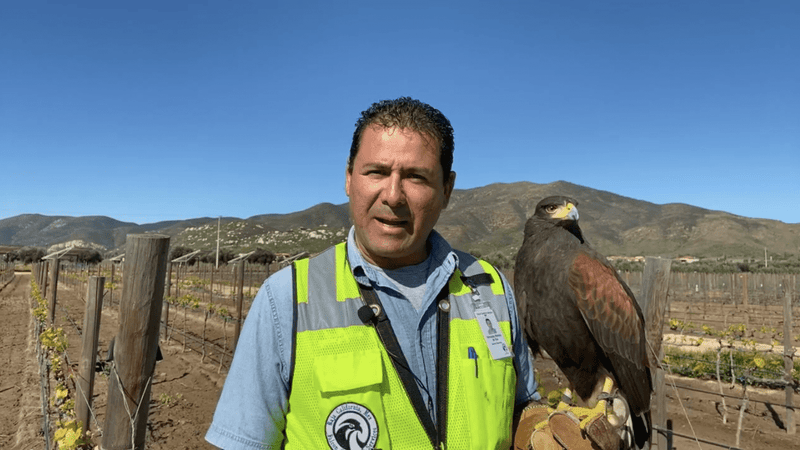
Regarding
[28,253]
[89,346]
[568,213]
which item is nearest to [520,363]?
[568,213]

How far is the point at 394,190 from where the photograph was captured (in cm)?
154

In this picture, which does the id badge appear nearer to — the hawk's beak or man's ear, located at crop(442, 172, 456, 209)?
man's ear, located at crop(442, 172, 456, 209)

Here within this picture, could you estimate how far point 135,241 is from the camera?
2209 millimetres

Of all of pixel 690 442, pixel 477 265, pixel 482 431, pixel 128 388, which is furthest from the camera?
Result: pixel 690 442

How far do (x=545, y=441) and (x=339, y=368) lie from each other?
2.94 feet

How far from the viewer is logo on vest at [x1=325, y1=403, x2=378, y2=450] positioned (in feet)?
4.50

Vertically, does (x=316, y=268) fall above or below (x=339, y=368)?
above

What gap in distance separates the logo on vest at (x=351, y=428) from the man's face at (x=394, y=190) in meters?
0.51

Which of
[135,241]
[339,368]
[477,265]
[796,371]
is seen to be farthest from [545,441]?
[796,371]

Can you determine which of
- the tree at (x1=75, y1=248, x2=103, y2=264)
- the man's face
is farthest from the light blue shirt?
the tree at (x1=75, y1=248, x2=103, y2=264)

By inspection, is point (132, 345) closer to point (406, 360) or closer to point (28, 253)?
point (406, 360)

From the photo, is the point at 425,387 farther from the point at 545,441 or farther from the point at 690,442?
the point at 690,442

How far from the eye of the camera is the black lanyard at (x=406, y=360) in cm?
145

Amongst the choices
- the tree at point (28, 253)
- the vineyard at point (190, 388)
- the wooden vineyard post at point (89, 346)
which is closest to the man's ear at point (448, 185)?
the vineyard at point (190, 388)
